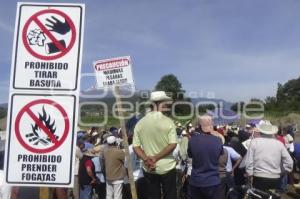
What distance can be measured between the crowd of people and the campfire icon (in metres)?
3.02

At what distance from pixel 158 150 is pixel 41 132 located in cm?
313

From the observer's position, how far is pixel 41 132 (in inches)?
124

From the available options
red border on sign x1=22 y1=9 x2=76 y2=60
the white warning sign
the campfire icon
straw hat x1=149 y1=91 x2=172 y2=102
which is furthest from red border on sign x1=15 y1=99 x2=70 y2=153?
the white warning sign

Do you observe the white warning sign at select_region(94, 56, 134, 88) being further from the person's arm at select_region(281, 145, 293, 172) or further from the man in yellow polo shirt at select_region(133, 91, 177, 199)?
the person's arm at select_region(281, 145, 293, 172)

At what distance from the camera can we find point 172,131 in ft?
20.1

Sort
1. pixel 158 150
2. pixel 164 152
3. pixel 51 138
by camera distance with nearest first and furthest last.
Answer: pixel 51 138
pixel 164 152
pixel 158 150

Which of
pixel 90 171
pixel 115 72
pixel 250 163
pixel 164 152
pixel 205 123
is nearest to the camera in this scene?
pixel 164 152

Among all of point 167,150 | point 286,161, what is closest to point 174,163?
point 167,150

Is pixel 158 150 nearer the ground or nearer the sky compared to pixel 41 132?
nearer the ground

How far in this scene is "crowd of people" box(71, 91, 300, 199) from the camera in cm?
613

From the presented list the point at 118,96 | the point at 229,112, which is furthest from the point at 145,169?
the point at 229,112

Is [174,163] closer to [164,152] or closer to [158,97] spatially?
[164,152]

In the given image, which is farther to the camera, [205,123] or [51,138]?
[205,123]

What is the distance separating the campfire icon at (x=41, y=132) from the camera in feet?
10.4
